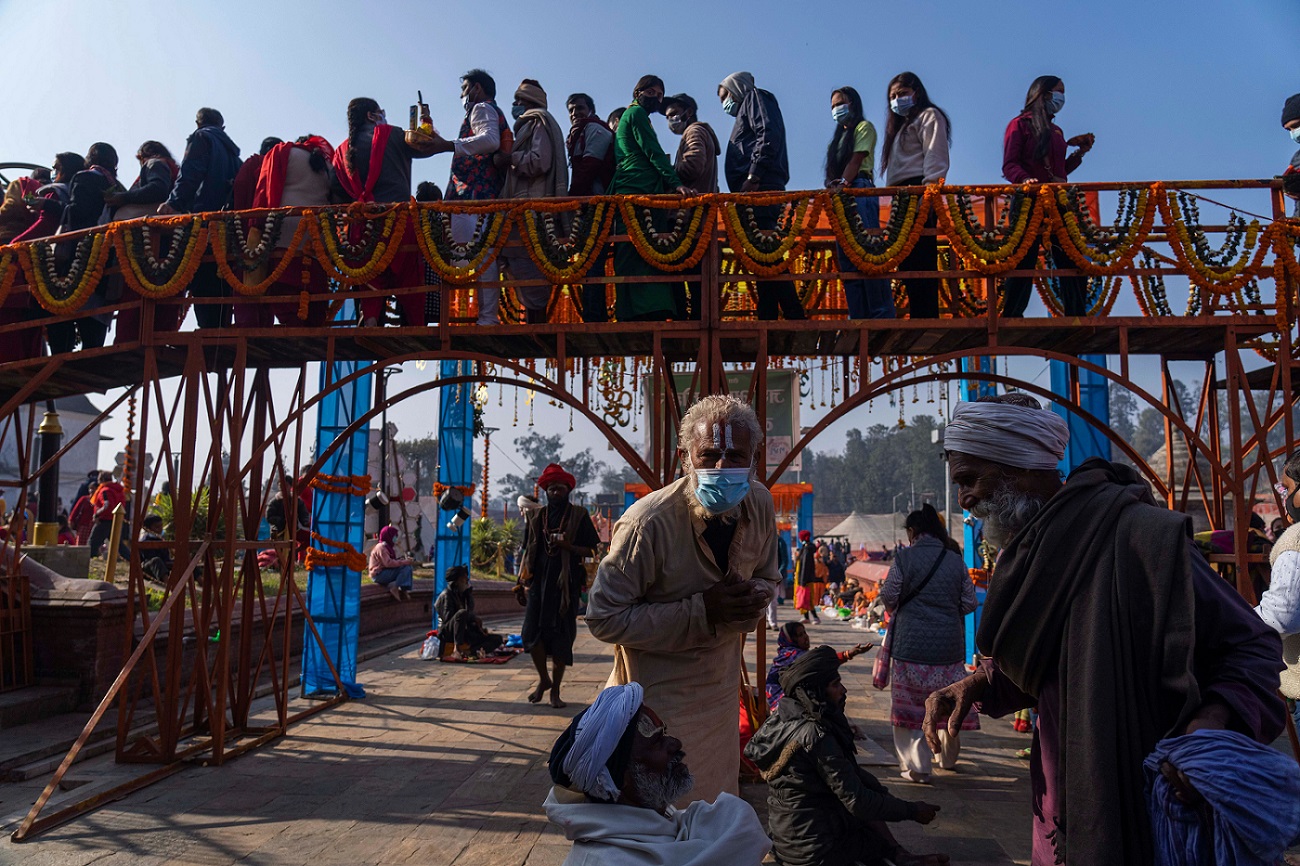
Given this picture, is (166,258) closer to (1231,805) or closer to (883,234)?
(883,234)

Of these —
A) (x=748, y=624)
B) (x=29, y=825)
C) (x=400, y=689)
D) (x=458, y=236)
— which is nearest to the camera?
(x=748, y=624)

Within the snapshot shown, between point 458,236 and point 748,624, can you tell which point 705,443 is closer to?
point 748,624

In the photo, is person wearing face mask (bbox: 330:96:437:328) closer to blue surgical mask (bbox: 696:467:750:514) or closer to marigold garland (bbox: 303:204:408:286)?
marigold garland (bbox: 303:204:408:286)

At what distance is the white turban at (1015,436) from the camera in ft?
6.88

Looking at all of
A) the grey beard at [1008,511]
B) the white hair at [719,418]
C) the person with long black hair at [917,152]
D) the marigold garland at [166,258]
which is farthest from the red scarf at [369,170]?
the grey beard at [1008,511]

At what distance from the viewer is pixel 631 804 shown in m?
2.02

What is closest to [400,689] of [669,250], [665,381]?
[665,381]

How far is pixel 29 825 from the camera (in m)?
4.50

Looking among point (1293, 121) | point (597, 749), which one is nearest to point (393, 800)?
point (597, 749)

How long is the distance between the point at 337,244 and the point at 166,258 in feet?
4.13

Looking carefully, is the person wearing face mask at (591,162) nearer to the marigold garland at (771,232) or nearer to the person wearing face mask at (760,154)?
the person wearing face mask at (760,154)

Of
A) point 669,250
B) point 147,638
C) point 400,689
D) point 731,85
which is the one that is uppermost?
point 731,85

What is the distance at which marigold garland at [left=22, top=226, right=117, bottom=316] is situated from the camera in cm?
Result: 626

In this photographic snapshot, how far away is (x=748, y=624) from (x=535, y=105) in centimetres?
531
